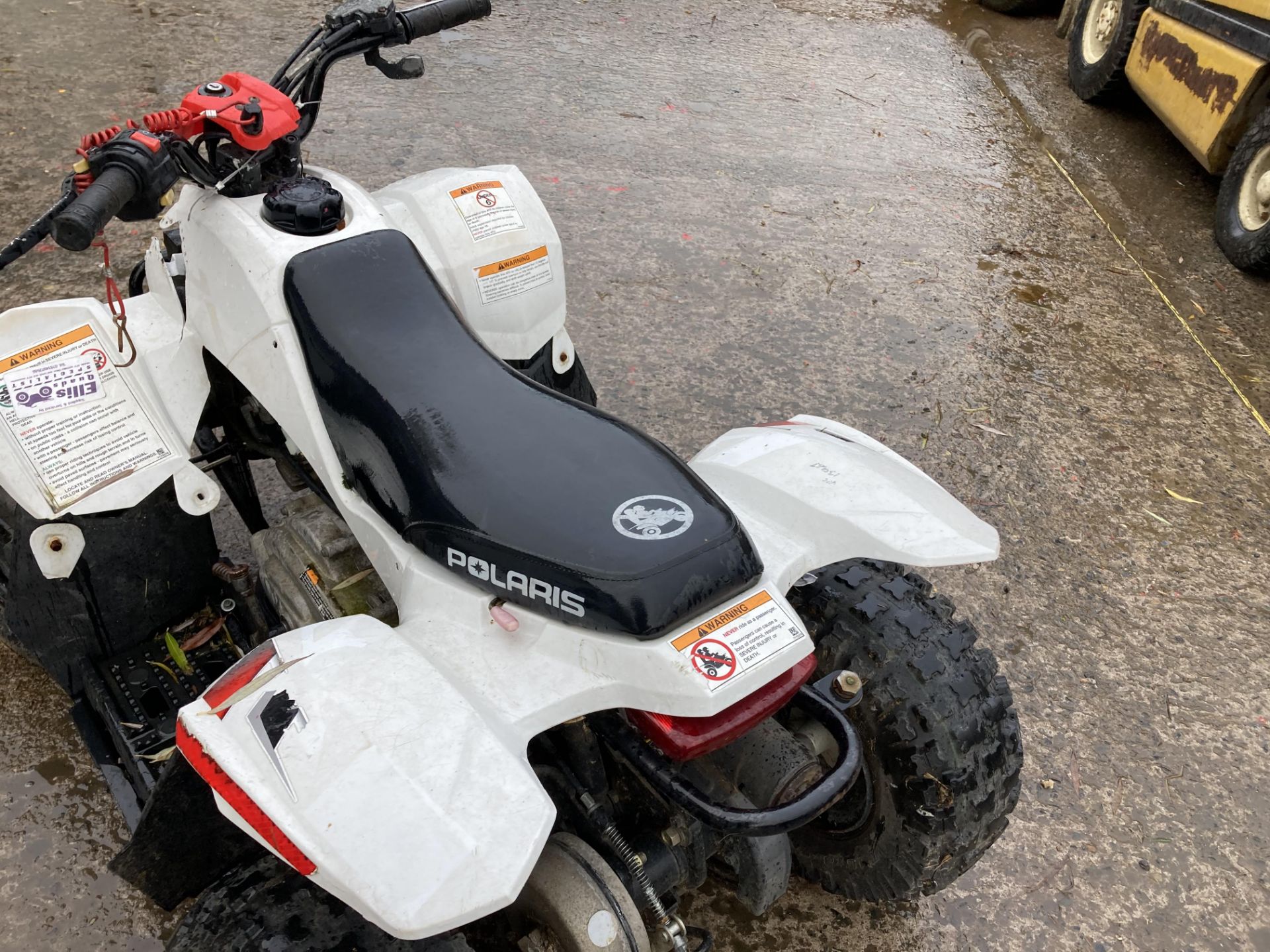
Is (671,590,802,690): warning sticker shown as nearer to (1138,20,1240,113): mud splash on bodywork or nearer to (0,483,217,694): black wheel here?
(0,483,217,694): black wheel

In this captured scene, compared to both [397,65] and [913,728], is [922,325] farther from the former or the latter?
[913,728]

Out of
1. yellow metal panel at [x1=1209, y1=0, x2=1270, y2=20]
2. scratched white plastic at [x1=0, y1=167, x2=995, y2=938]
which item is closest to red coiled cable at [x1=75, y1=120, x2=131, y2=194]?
scratched white plastic at [x1=0, y1=167, x2=995, y2=938]

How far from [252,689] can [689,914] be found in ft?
4.05

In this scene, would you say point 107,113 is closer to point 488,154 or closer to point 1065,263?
point 488,154

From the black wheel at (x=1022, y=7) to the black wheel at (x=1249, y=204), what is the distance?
11.1ft

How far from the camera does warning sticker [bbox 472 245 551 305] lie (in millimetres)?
2281

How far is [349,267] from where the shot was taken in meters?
1.73

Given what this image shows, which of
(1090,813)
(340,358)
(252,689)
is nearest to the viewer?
(252,689)

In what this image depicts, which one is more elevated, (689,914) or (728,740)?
(728,740)

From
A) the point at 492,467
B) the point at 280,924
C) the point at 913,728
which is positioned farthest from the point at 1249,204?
the point at 280,924

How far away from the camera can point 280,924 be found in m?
1.43

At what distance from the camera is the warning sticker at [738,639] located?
138 centimetres

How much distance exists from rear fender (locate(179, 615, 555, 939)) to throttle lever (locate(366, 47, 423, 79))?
1429 millimetres

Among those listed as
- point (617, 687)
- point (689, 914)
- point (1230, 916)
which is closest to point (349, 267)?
point (617, 687)
